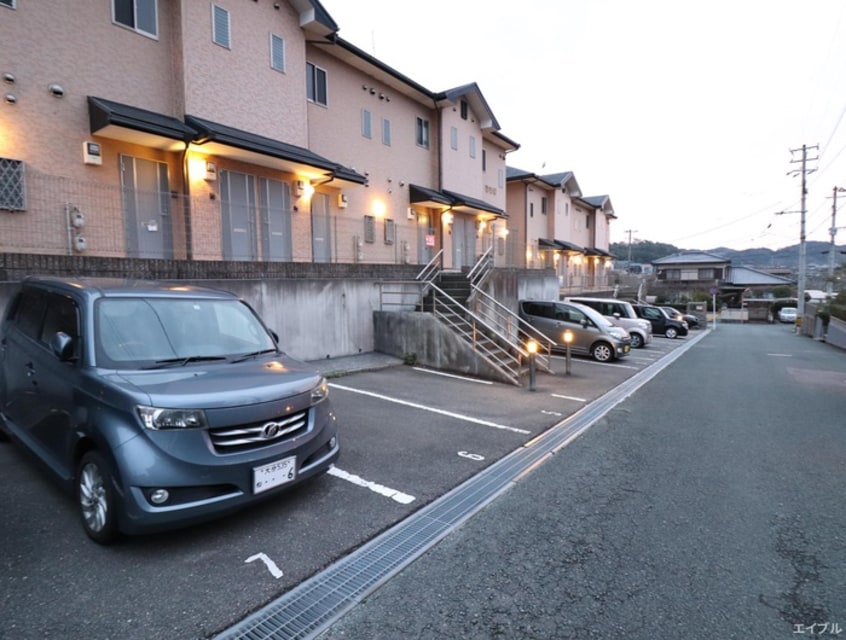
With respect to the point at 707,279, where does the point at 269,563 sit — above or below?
below

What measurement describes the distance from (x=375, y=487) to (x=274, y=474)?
125 centimetres

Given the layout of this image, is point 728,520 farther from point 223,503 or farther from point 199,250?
point 199,250

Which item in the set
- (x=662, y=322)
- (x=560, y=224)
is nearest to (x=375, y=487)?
(x=662, y=322)

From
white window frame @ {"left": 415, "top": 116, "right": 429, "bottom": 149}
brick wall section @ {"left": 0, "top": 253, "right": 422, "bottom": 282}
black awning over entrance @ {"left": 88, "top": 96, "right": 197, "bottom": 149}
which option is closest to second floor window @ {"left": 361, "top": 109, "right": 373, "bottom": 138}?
white window frame @ {"left": 415, "top": 116, "right": 429, "bottom": 149}

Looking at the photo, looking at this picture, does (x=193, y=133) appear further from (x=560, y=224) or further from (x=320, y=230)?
(x=560, y=224)

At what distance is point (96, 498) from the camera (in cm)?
318

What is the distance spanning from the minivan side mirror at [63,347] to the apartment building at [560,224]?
20.0 m

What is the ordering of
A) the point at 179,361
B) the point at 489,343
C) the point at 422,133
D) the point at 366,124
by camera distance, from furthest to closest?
the point at 422,133, the point at 366,124, the point at 489,343, the point at 179,361

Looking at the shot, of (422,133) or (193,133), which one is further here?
(422,133)

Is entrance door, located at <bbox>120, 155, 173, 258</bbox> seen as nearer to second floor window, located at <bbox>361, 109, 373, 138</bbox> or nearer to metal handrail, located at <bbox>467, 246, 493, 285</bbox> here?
second floor window, located at <bbox>361, 109, 373, 138</bbox>

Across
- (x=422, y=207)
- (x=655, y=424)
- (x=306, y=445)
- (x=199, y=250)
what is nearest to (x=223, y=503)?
(x=306, y=445)

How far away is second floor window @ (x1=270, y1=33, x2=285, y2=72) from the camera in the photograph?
1152 cm

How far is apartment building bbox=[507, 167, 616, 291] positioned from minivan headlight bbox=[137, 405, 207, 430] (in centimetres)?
2000

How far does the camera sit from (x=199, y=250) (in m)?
10.0
